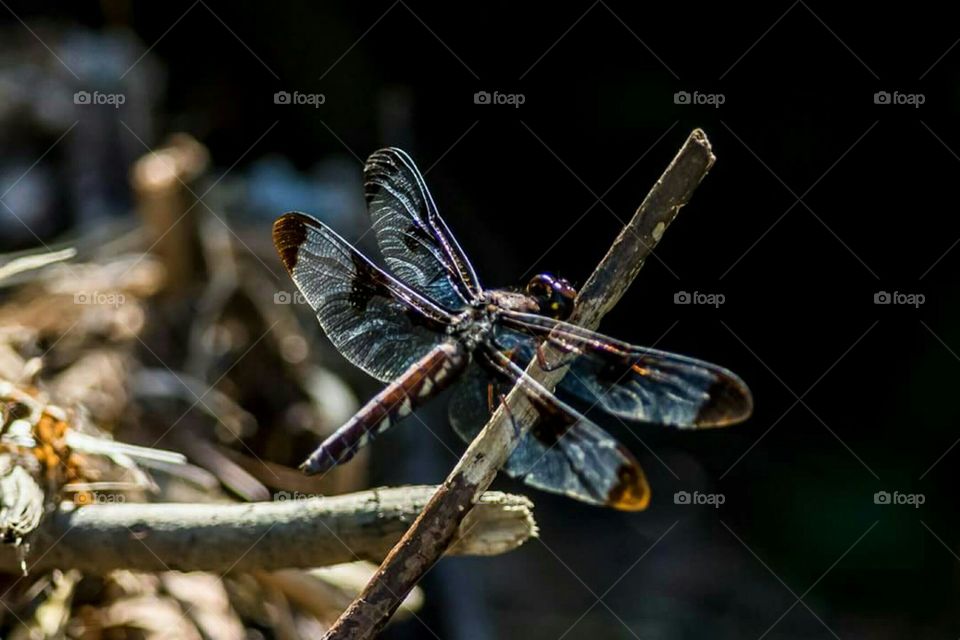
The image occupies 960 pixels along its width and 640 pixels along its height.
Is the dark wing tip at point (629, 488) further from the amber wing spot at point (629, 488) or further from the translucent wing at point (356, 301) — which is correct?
the translucent wing at point (356, 301)

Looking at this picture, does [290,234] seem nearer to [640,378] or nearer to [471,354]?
[471,354]

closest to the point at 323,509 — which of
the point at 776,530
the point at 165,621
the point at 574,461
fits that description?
the point at 574,461

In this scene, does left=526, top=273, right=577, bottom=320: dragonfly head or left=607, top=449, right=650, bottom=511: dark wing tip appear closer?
left=607, top=449, right=650, bottom=511: dark wing tip

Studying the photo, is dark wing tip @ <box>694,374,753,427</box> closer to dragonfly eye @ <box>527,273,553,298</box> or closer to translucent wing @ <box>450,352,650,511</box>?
translucent wing @ <box>450,352,650,511</box>

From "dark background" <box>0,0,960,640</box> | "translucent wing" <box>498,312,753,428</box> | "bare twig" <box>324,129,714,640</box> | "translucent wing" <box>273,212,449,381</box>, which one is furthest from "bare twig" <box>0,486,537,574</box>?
"dark background" <box>0,0,960,640</box>

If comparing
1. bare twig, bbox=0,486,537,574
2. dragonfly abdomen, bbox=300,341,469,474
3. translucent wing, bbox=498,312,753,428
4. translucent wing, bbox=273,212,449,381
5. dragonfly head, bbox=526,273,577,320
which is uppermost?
dragonfly head, bbox=526,273,577,320

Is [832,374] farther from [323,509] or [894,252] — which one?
[323,509]

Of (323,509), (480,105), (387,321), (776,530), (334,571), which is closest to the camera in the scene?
(323,509)

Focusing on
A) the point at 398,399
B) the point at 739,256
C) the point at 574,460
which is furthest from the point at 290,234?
the point at 739,256
